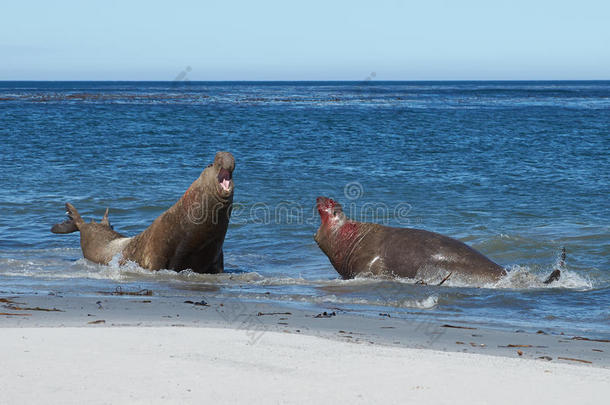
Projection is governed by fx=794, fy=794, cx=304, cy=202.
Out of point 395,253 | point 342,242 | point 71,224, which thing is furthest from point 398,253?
point 71,224

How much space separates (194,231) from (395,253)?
2.41m

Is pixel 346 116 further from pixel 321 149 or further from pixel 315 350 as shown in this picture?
pixel 315 350

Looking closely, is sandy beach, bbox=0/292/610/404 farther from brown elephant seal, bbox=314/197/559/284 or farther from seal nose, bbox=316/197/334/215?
seal nose, bbox=316/197/334/215

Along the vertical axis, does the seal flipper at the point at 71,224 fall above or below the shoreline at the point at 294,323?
below

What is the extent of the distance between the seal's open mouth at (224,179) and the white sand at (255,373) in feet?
11.4

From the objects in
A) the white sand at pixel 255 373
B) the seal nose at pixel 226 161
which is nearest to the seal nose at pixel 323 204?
the seal nose at pixel 226 161

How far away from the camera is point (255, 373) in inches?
175

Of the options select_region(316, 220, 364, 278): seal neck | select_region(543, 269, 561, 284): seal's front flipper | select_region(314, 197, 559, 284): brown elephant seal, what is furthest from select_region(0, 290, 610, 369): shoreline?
select_region(543, 269, 561, 284): seal's front flipper

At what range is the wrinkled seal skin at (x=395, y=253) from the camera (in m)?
9.16

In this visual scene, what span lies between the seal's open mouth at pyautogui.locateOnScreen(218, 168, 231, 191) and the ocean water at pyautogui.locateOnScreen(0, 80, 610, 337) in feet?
3.69

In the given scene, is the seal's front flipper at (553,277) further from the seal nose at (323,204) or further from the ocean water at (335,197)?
the seal nose at (323,204)

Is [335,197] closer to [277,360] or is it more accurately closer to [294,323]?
[294,323]

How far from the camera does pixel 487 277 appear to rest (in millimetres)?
9016

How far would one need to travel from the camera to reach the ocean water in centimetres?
848
